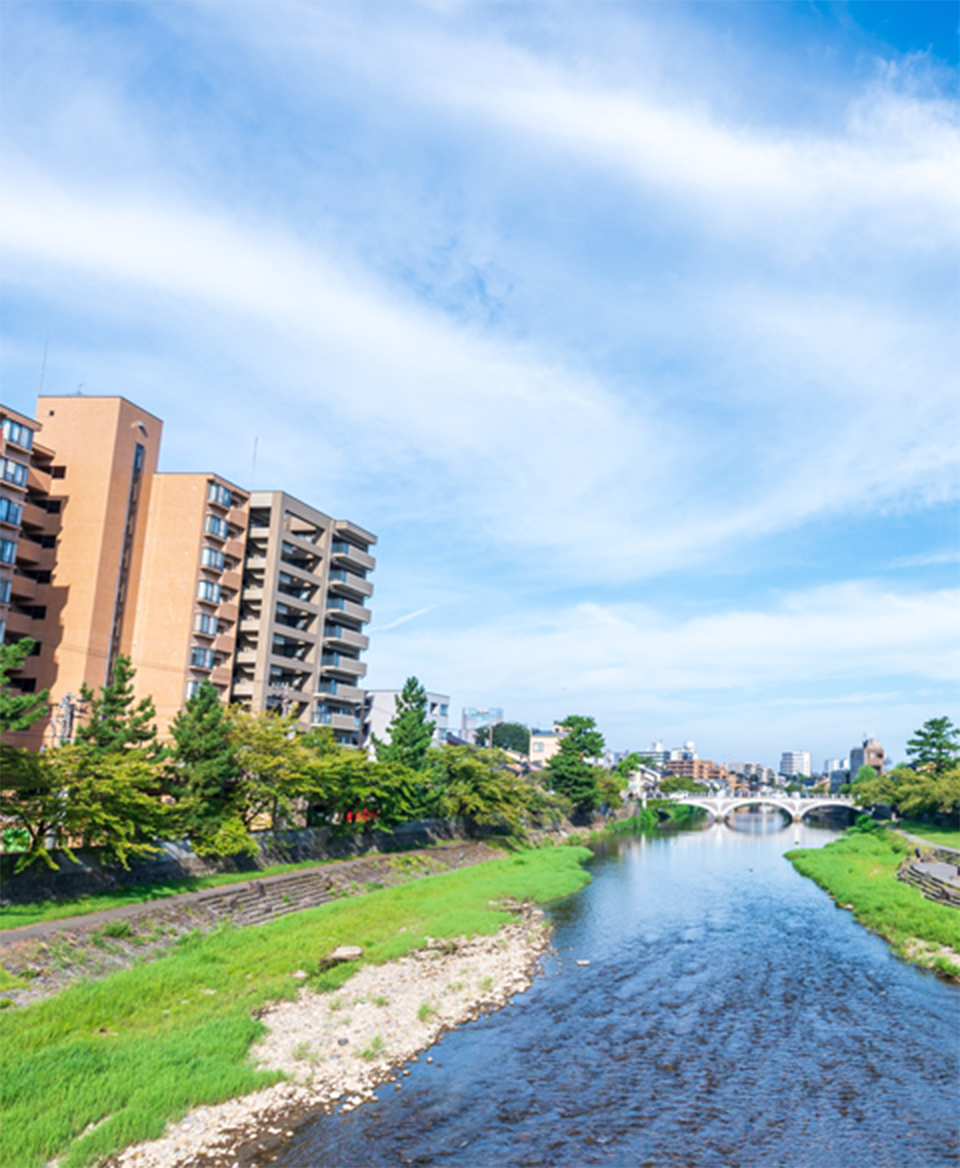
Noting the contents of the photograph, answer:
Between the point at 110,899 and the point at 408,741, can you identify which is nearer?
the point at 110,899

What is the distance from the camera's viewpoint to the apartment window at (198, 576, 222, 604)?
6876 cm

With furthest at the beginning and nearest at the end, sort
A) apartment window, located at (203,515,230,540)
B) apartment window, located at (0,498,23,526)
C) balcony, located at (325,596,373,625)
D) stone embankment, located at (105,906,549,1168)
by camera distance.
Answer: balcony, located at (325,596,373,625) → apartment window, located at (203,515,230,540) → apartment window, located at (0,498,23,526) → stone embankment, located at (105,906,549,1168)

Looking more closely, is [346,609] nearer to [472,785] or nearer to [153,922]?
[472,785]

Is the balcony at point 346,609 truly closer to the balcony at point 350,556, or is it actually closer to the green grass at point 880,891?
the balcony at point 350,556

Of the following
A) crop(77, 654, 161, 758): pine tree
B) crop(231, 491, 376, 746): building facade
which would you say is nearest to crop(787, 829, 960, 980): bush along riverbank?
crop(77, 654, 161, 758): pine tree

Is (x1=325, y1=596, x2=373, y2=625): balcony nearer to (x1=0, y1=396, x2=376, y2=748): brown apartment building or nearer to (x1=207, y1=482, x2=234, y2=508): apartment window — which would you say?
→ (x1=0, y1=396, x2=376, y2=748): brown apartment building

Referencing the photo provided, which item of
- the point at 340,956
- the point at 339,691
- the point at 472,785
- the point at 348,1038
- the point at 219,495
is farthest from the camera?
the point at 339,691

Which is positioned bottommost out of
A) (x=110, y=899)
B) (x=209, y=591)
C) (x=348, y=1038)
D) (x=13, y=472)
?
(x=348, y=1038)

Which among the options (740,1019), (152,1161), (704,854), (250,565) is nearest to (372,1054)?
(152,1161)

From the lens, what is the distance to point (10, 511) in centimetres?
5541

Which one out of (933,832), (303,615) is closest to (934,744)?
(933,832)

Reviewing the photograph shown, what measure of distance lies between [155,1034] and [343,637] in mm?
60445

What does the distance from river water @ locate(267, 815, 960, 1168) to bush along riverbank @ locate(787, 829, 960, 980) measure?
165 centimetres

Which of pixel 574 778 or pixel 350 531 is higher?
pixel 350 531
